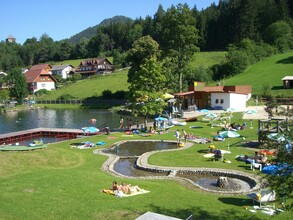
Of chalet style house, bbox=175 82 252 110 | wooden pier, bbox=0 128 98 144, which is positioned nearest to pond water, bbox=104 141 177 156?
wooden pier, bbox=0 128 98 144

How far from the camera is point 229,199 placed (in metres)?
19.9

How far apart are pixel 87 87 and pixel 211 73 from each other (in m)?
43.0

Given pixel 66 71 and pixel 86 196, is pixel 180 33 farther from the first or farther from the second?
pixel 66 71

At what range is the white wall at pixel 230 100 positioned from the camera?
60.4 meters

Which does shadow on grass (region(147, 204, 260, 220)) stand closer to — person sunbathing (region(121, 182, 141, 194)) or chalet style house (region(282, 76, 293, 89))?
person sunbathing (region(121, 182, 141, 194))

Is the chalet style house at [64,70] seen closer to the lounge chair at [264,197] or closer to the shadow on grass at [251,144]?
the shadow on grass at [251,144]

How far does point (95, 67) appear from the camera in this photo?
472ft

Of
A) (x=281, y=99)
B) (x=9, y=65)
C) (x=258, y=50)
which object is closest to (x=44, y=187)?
(x=281, y=99)

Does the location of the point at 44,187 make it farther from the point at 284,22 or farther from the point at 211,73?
the point at 284,22

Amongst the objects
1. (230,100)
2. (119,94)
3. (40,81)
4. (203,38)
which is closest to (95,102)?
(119,94)

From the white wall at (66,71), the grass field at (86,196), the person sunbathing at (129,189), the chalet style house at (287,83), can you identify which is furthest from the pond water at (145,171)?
the white wall at (66,71)

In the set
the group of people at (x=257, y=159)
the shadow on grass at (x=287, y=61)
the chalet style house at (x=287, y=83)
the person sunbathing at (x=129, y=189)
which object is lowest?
the person sunbathing at (x=129, y=189)

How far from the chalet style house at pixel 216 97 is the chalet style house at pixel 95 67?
76501mm

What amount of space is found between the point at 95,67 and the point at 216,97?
8958 centimetres
